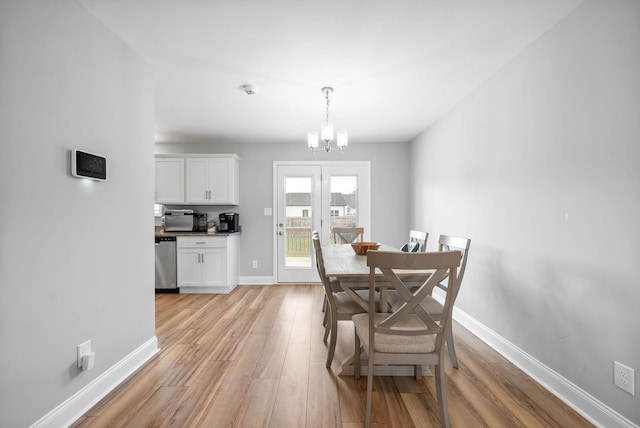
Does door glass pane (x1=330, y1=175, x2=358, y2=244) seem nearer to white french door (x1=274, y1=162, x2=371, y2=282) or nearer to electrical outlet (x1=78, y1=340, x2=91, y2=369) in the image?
white french door (x1=274, y1=162, x2=371, y2=282)

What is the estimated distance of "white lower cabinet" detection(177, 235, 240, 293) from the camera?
4.52m

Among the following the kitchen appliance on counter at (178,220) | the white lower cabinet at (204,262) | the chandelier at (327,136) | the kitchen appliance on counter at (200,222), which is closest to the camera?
the chandelier at (327,136)

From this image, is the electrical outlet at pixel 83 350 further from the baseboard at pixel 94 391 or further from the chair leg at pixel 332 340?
the chair leg at pixel 332 340

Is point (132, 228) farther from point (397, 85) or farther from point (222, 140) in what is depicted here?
point (222, 140)

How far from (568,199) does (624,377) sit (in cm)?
96

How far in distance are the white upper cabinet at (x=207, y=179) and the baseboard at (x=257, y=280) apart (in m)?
1.26

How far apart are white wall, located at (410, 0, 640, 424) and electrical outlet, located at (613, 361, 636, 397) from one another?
3 centimetres

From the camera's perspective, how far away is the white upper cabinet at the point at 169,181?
4.75 meters

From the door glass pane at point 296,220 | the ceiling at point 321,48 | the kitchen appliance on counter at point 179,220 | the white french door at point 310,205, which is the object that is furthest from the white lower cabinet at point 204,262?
the ceiling at point 321,48

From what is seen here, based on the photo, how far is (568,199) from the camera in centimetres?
189

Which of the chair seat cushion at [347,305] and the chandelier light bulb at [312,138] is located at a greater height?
the chandelier light bulb at [312,138]

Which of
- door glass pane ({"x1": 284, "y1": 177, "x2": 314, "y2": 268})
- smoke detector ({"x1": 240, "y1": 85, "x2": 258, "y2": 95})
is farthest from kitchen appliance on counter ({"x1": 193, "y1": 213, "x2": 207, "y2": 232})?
smoke detector ({"x1": 240, "y1": 85, "x2": 258, "y2": 95})

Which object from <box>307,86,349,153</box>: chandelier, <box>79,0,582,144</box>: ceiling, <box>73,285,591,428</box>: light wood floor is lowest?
<box>73,285,591,428</box>: light wood floor

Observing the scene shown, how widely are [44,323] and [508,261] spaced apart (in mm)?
2982
